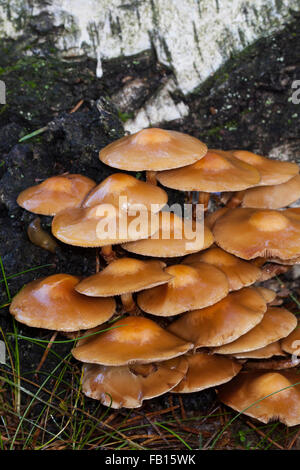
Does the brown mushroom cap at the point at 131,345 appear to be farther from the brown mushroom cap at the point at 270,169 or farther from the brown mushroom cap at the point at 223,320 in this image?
the brown mushroom cap at the point at 270,169

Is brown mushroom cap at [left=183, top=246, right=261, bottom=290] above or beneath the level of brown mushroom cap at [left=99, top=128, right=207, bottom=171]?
beneath

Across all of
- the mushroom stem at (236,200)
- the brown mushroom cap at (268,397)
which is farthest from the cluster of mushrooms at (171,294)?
the mushroom stem at (236,200)

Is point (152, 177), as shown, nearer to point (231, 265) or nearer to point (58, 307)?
point (231, 265)

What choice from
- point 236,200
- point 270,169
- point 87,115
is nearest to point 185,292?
point 236,200

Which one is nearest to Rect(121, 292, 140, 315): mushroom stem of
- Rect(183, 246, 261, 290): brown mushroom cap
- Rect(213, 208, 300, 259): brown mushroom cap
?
Rect(183, 246, 261, 290): brown mushroom cap

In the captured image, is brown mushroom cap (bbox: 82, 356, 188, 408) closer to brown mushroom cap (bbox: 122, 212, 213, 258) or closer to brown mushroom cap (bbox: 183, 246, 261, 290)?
brown mushroom cap (bbox: 183, 246, 261, 290)

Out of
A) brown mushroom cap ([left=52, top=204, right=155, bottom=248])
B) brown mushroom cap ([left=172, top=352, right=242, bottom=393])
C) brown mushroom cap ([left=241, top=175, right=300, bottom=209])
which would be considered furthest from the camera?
brown mushroom cap ([left=241, top=175, right=300, bottom=209])
